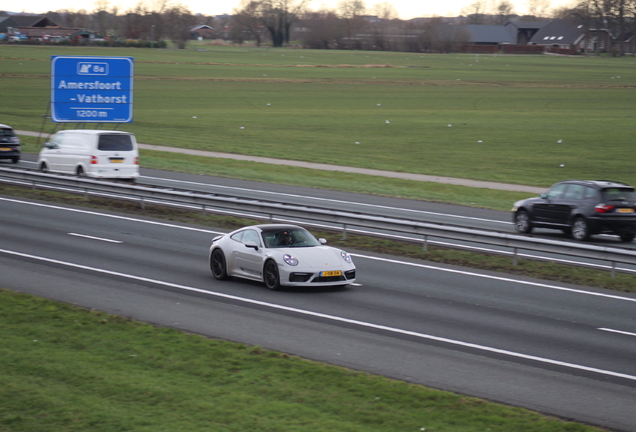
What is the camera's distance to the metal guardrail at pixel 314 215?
16906mm

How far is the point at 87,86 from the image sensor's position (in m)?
36.5

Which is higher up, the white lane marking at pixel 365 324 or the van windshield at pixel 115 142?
the van windshield at pixel 115 142

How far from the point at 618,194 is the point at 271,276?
36.7 ft

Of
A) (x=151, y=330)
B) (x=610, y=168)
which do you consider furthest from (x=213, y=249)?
(x=610, y=168)

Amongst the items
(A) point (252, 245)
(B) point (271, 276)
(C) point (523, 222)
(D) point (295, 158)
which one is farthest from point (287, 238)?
(D) point (295, 158)

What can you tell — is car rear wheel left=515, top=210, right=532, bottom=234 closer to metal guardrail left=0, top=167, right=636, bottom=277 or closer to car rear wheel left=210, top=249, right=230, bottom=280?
metal guardrail left=0, top=167, right=636, bottom=277

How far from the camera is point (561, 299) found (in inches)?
571

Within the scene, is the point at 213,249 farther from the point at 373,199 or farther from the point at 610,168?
the point at 610,168

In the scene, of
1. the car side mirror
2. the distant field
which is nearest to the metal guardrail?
the car side mirror

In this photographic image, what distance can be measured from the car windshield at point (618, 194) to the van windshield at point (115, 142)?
53.0 ft

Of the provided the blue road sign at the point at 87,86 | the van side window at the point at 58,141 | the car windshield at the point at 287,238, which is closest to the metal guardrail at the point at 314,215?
the van side window at the point at 58,141

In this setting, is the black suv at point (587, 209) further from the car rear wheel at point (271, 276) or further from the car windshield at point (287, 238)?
the car rear wheel at point (271, 276)

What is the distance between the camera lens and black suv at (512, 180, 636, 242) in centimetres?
2072

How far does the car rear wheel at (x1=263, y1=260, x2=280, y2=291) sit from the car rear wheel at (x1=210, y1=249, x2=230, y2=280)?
111 cm
